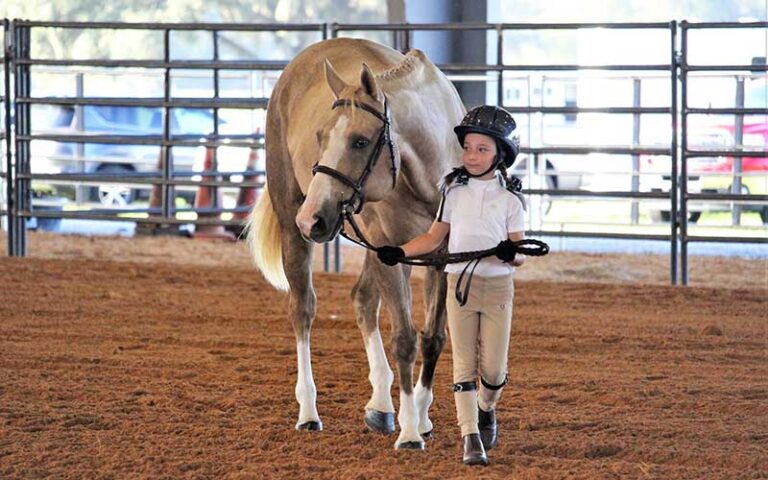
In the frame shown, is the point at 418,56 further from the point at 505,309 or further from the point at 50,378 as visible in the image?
the point at 50,378

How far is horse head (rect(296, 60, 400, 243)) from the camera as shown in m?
4.00

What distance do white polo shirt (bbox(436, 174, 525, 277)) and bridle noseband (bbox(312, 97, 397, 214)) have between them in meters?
0.30

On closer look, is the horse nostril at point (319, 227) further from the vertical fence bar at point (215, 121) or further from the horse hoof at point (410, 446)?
the vertical fence bar at point (215, 121)

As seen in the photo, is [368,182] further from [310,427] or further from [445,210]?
[310,427]

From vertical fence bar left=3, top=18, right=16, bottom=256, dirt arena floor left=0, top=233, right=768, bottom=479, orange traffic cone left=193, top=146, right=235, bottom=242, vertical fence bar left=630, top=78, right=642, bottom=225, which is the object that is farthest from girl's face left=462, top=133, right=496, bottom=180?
orange traffic cone left=193, top=146, right=235, bottom=242

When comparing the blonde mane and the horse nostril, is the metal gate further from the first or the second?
the horse nostril

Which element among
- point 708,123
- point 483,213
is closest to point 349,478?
point 483,213

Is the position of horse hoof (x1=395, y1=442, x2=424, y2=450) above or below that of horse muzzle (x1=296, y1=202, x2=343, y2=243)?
below

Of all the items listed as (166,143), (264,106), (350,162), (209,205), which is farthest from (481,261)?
(209,205)

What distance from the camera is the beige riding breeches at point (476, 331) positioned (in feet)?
13.4

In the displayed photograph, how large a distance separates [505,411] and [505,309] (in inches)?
39.4

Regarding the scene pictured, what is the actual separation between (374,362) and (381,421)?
28 centimetres

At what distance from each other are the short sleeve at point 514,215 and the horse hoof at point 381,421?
1027 mm

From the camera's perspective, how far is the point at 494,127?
13.2 feet
